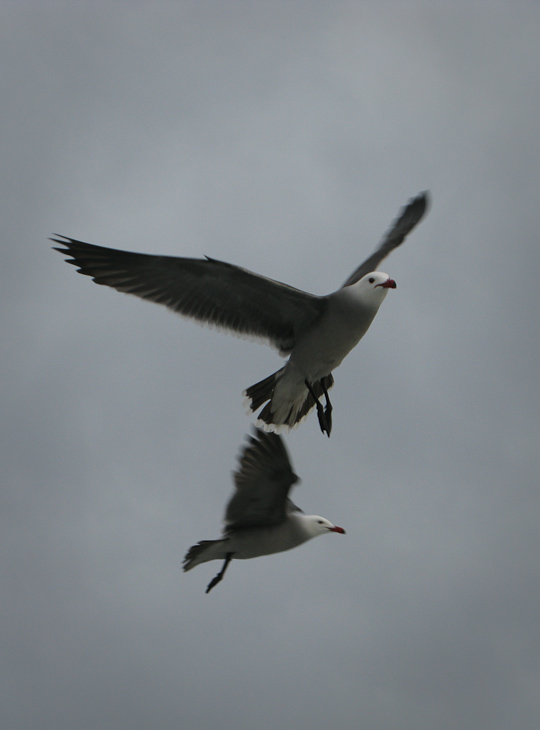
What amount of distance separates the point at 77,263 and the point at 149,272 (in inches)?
26.7

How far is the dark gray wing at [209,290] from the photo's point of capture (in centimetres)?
926

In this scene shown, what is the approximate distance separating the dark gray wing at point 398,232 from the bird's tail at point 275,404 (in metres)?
1.70

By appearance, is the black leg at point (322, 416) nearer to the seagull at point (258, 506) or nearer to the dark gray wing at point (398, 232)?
the seagull at point (258, 506)

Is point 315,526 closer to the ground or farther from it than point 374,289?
closer to the ground

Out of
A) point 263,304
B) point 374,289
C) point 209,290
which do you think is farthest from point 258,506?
point 374,289

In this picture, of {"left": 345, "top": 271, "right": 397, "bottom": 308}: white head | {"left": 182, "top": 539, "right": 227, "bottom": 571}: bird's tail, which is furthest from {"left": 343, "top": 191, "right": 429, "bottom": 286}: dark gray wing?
{"left": 182, "top": 539, "right": 227, "bottom": 571}: bird's tail

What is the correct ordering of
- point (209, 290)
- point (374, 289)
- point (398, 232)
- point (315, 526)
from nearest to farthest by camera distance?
point (374, 289) → point (209, 290) → point (315, 526) → point (398, 232)

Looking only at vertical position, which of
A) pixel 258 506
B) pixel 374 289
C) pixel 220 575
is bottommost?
pixel 220 575

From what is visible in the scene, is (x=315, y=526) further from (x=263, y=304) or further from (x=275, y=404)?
(x=263, y=304)

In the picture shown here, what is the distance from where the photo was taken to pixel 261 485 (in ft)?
33.1

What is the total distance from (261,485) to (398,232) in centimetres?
430

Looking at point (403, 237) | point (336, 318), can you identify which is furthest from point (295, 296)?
point (403, 237)

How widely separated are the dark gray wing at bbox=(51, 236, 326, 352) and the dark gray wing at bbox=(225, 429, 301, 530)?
1.10m

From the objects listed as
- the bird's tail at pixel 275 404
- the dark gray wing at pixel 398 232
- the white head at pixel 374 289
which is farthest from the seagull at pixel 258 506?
the dark gray wing at pixel 398 232
